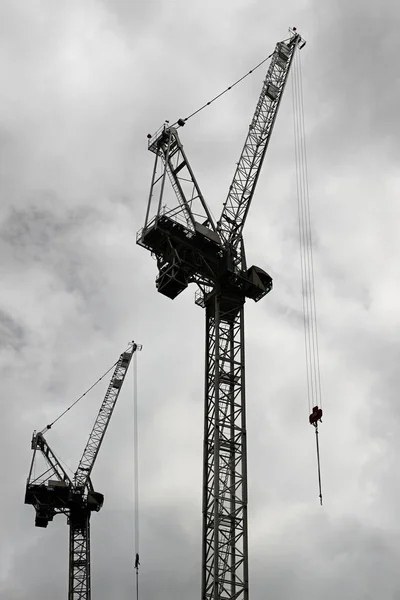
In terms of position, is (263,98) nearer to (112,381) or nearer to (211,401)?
(211,401)

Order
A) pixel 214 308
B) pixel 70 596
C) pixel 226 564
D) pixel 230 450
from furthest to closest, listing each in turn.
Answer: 1. pixel 70 596
2. pixel 214 308
3. pixel 230 450
4. pixel 226 564

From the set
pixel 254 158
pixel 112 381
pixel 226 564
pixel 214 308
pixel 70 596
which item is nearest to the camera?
pixel 226 564

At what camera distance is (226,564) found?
60750 millimetres

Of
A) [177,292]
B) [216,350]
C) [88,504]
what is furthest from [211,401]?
[88,504]

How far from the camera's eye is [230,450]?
6500 centimetres

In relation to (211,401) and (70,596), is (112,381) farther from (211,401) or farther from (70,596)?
(211,401)

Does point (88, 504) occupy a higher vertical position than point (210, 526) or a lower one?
higher

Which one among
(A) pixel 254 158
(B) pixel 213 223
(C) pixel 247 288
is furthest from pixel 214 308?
(A) pixel 254 158

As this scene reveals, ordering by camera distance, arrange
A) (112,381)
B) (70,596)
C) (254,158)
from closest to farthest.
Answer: (254,158) → (70,596) → (112,381)

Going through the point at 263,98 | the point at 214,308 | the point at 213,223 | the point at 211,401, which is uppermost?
the point at 263,98

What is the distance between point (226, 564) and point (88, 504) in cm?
5085

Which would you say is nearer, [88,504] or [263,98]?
[263,98]

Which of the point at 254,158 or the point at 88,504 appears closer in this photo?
the point at 254,158

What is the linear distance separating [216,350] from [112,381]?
171ft
